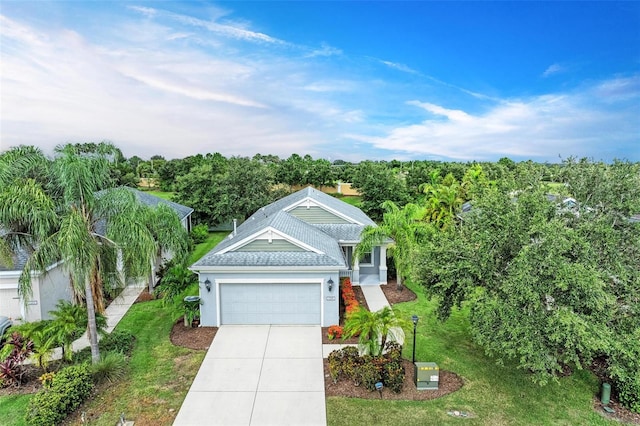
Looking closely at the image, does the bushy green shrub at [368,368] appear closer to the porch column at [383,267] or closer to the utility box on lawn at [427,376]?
the utility box on lawn at [427,376]

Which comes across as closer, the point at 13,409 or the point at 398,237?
the point at 13,409

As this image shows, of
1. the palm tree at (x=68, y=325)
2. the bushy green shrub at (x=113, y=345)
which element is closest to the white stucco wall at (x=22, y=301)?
the palm tree at (x=68, y=325)

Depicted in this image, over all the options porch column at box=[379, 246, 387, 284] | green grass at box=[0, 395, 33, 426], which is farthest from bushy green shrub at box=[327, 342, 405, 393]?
porch column at box=[379, 246, 387, 284]

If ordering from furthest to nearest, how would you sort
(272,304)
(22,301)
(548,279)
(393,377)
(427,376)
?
(272,304), (22,301), (427,376), (393,377), (548,279)

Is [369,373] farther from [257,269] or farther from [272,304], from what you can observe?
[257,269]

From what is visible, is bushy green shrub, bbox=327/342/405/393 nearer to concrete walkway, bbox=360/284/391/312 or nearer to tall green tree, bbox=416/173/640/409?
tall green tree, bbox=416/173/640/409

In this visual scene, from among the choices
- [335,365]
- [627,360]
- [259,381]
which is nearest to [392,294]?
[335,365]
